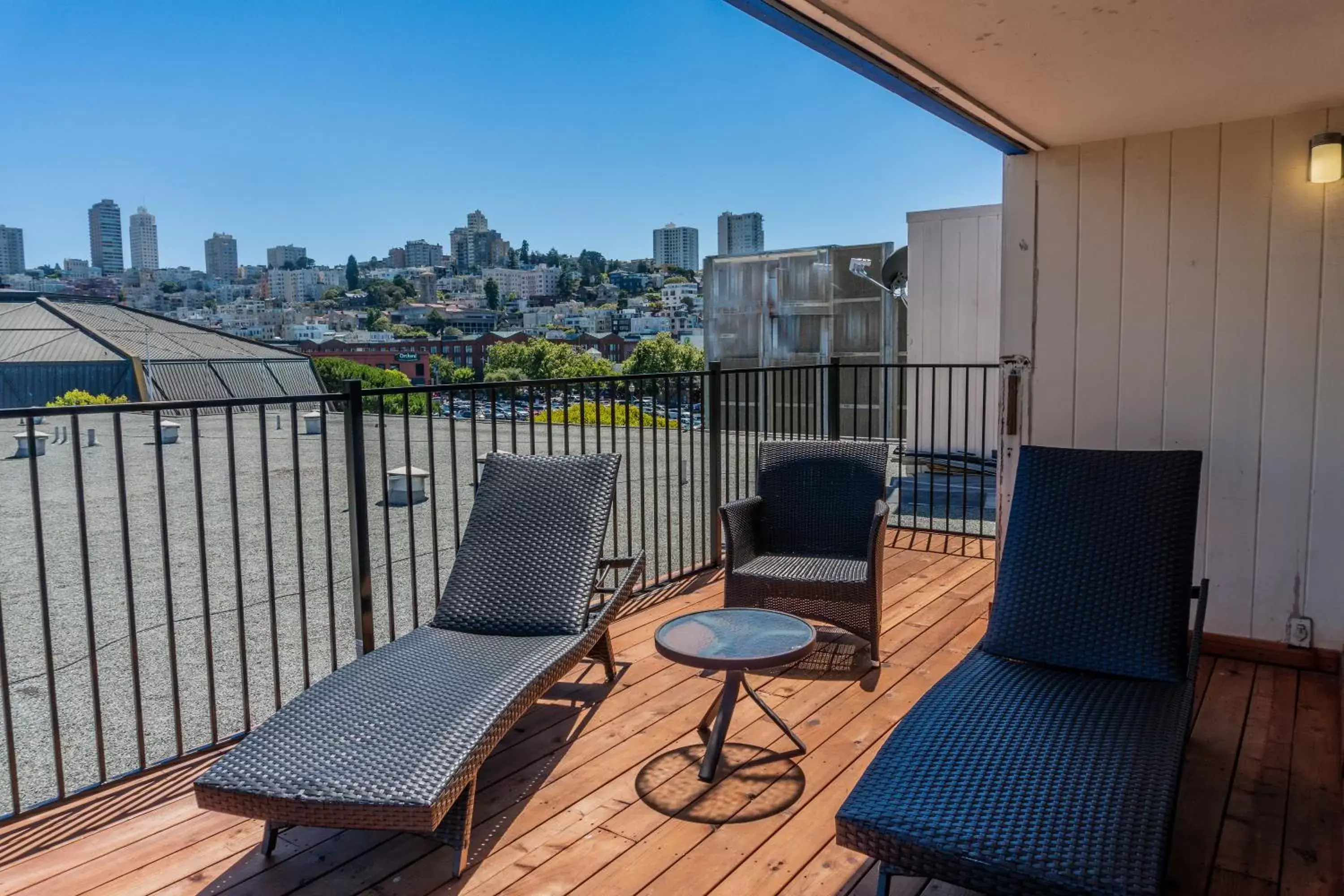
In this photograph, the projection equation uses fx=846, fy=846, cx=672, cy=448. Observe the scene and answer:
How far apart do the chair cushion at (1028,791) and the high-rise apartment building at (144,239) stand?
76142mm

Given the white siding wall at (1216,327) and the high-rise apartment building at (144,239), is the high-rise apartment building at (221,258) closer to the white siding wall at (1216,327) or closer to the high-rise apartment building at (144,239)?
the high-rise apartment building at (144,239)

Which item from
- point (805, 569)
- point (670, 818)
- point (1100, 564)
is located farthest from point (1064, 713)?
point (805, 569)

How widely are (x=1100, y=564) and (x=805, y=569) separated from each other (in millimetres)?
1189

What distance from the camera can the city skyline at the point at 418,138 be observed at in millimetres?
57719

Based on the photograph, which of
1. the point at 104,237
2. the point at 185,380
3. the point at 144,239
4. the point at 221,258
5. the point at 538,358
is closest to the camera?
the point at 185,380

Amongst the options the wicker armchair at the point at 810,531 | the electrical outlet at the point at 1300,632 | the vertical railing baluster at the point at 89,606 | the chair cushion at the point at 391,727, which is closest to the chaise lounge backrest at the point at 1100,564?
the wicker armchair at the point at 810,531

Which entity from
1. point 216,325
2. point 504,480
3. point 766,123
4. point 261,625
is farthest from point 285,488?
point 766,123

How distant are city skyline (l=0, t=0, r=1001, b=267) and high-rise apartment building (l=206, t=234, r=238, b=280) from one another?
1.26 m

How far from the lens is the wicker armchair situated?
346 cm

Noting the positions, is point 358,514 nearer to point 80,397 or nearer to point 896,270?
point 896,270

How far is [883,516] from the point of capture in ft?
11.3

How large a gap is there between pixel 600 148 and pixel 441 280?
17372mm

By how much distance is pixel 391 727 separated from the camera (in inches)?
86.7

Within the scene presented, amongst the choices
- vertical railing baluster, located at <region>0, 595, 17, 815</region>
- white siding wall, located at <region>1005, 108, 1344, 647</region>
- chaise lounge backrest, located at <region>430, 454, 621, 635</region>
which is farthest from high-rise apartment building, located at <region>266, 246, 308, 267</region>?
vertical railing baluster, located at <region>0, 595, 17, 815</region>
